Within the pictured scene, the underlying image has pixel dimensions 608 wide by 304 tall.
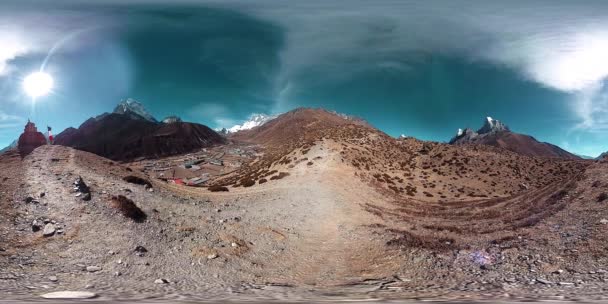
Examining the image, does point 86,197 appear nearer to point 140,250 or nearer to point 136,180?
point 140,250

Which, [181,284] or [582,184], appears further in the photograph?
[582,184]

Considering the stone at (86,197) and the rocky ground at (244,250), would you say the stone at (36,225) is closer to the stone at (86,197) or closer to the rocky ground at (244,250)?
the rocky ground at (244,250)

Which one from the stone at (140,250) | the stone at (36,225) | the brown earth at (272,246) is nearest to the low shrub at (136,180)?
the brown earth at (272,246)

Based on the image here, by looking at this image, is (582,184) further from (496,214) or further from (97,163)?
(97,163)

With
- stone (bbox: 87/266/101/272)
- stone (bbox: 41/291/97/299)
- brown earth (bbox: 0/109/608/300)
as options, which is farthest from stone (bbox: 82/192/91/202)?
stone (bbox: 41/291/97/299)

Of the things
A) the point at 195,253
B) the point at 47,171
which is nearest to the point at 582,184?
the point at 195,253

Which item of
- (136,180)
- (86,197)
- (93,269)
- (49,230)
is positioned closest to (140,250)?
(93,269)
